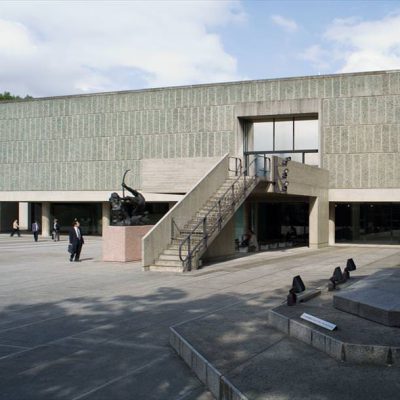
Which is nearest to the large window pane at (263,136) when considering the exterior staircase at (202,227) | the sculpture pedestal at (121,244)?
the exterior staircase at (202,227)

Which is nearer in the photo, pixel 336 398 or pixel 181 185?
pixel 336 398

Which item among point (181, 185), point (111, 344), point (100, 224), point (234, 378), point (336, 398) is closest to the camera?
point (336, 398)

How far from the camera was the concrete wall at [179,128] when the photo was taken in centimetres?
3381

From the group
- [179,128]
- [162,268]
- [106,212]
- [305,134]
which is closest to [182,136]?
[179,128]

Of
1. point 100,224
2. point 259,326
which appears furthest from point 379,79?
point 259,326

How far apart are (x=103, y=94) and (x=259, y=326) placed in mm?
34584

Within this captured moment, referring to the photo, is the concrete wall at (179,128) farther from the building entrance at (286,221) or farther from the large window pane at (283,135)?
the building entrance at (286,221)

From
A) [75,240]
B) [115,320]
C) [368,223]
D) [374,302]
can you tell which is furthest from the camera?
[368,223]

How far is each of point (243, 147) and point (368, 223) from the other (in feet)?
31.3

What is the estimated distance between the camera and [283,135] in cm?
3619

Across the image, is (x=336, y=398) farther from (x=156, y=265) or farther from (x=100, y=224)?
(x=100, y=224)

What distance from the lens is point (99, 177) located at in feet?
136

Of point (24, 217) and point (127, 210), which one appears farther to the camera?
point (24, 217)

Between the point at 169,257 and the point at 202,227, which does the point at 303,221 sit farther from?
the point at 169,257
